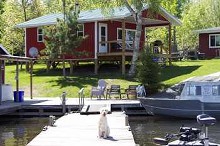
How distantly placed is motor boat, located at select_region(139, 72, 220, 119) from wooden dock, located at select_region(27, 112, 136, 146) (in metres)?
3.68

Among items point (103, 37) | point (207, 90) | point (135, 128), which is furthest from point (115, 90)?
point (103, 37)

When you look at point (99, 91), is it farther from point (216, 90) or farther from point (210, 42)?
point (210, 42)

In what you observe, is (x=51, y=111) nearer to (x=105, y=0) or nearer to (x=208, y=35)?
(x=105, y=0)

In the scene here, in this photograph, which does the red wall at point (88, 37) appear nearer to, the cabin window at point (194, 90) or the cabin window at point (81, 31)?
the cabin window at point (81, 31)

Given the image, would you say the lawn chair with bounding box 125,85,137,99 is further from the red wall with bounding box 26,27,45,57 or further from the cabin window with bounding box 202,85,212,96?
the red wall with bounding box 26,27,45,57

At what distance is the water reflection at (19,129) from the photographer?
19016 millimetres

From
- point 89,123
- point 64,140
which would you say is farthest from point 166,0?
point 64,140

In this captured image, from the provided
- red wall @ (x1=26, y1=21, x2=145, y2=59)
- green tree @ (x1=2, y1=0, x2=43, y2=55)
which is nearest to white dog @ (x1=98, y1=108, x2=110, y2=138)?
red wall @ (x1=26, y1=21, x2=145, y2=59)

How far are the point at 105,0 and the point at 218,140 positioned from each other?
1997cm

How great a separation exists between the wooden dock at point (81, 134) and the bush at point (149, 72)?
8.65 meters

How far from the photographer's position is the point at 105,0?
36375 millimetres

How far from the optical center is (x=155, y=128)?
2248 cm

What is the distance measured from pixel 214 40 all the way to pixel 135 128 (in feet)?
97.9

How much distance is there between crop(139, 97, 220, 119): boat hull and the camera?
24469mm
